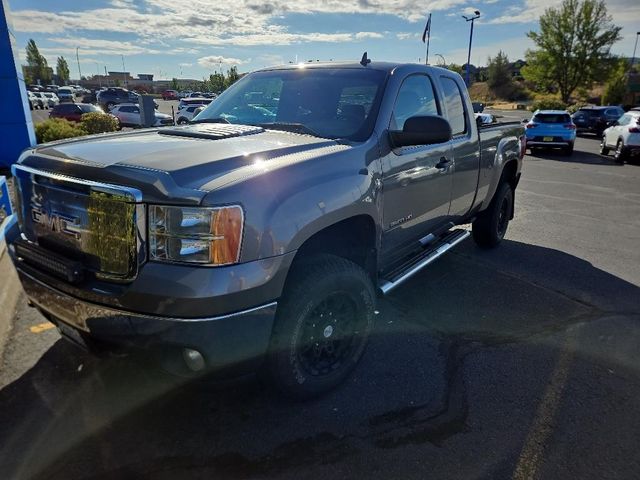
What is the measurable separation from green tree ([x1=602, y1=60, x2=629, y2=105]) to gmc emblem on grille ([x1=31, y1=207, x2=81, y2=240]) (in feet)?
180

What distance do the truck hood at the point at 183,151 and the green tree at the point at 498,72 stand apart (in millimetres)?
77478

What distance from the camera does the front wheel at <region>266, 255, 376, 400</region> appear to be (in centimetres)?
246

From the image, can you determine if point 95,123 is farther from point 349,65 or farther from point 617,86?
point 617,86

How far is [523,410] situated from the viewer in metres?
2.81

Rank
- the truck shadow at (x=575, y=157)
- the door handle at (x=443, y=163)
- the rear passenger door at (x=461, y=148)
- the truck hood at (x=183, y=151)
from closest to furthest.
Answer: the truck hood at (x=183, y=151)
the door handle at (x=443, y=163)
the rear passenger door at (x=461, y=148)
the truck shadow at (x=575, y=157)

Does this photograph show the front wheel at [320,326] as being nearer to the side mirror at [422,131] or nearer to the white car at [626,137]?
the side mirror at [422,131]

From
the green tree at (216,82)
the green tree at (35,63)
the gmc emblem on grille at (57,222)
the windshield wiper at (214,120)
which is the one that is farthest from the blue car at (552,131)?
the green tree at (35,63)

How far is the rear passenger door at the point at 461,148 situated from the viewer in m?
4.23

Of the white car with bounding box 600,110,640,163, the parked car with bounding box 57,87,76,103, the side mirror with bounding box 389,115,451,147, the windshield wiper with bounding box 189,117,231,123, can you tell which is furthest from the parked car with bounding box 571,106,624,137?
the parked car with bounding box 57,87,76,103

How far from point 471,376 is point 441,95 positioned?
241 centimetres

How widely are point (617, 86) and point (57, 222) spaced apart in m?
55.6

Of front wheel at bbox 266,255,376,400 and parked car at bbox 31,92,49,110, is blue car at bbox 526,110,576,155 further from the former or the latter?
parked car at bbox 31,92,49,110

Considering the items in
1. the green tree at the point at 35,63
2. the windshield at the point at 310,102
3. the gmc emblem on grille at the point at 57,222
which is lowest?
the gmc emblem on grille at the point at 57,222

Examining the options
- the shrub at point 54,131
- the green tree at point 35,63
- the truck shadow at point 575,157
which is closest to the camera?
the shrub at point 54,131
